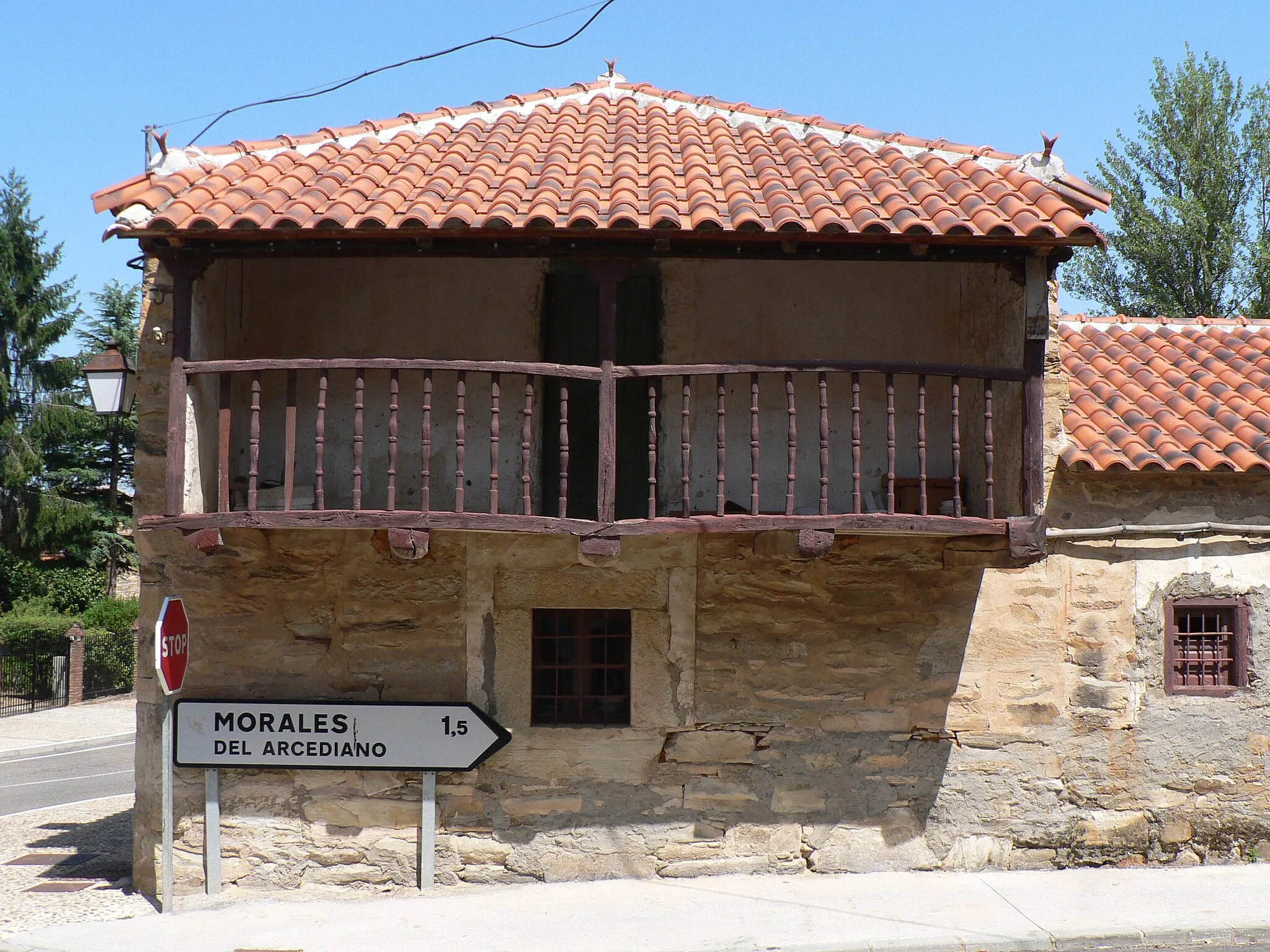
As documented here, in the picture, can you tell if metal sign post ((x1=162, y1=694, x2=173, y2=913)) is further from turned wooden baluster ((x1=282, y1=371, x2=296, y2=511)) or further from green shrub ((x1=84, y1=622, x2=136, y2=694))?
green shrub ((x1=84, y1=622, x2=136, y2=694))

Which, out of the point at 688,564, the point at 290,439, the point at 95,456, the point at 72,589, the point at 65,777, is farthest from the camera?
the point at 95,456

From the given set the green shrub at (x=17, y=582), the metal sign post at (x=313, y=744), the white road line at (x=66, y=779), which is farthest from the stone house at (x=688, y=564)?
the green shrub at (x=17, y=582)

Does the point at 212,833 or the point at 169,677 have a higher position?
the point at 169,677

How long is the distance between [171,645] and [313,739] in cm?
119

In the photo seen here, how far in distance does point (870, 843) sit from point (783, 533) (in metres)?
2.36

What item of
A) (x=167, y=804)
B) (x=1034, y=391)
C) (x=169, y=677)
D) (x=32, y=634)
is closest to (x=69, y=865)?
(x=167, y=804)

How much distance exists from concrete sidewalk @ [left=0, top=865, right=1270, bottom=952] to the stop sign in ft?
5.20

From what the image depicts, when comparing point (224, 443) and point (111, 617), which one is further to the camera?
point (111, 617)

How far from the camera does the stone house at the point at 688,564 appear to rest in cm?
714

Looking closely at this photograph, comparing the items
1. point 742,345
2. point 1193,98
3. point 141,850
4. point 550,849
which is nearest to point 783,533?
point 742,345

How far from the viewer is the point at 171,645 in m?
6.71

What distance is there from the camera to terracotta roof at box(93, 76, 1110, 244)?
6.68 m

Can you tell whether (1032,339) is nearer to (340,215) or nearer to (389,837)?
(340,215)

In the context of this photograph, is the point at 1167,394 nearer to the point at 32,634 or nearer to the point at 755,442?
the point at 755,442
